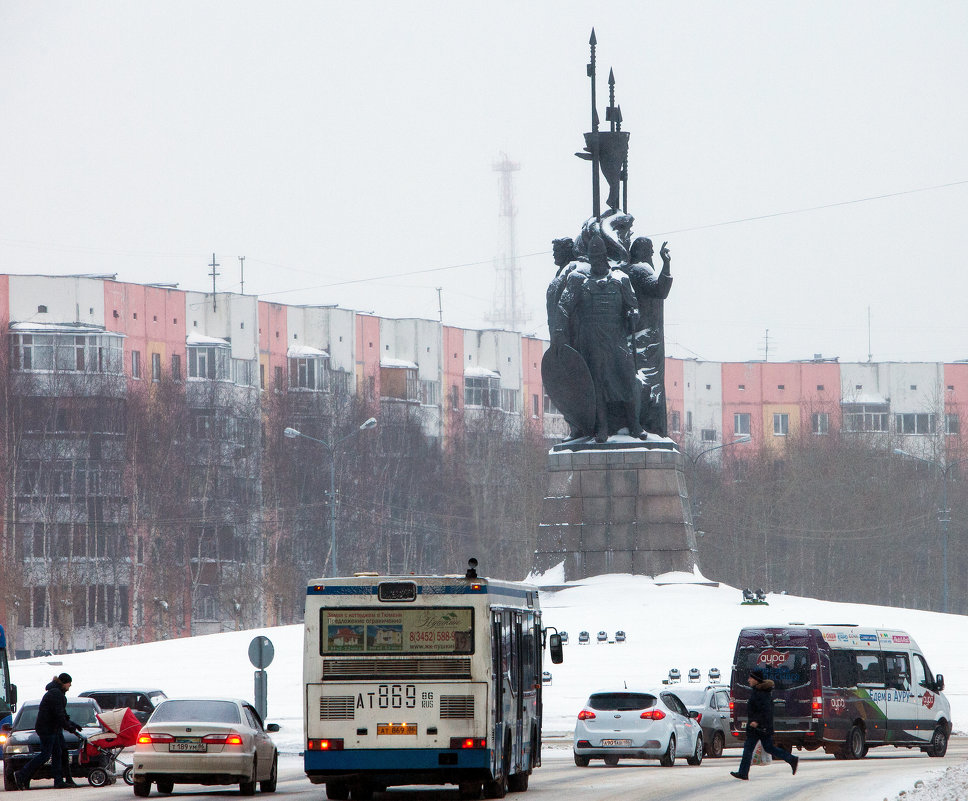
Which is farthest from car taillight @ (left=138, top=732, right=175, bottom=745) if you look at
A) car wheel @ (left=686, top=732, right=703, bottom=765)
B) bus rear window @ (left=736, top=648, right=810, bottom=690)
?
bus rear window @ (left=736, top=648, right=810, bottom=690)

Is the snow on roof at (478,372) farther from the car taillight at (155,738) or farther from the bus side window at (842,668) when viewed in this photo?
the car taillight at (155,738)

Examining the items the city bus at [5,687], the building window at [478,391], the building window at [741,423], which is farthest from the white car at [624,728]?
the building window at [741,423]

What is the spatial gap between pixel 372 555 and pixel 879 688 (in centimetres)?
6402

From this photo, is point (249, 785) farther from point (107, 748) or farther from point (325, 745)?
point (107, 748)

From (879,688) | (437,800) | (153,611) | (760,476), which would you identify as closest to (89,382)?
(153,611)

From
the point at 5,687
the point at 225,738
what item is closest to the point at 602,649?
the point at 5,687

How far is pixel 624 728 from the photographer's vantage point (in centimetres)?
2758

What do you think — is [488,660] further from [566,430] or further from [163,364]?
[566,430]

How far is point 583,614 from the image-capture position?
45.6 metres

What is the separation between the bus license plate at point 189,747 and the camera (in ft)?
70.9

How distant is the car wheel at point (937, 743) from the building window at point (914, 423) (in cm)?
9739

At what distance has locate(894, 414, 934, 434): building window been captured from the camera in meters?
127

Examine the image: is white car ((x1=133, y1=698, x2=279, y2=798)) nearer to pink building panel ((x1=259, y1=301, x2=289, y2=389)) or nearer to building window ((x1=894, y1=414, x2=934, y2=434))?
pink building panel ((x1=259, y1=301, x2=289, y2=389))

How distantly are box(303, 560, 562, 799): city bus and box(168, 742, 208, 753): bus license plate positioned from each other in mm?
1687
